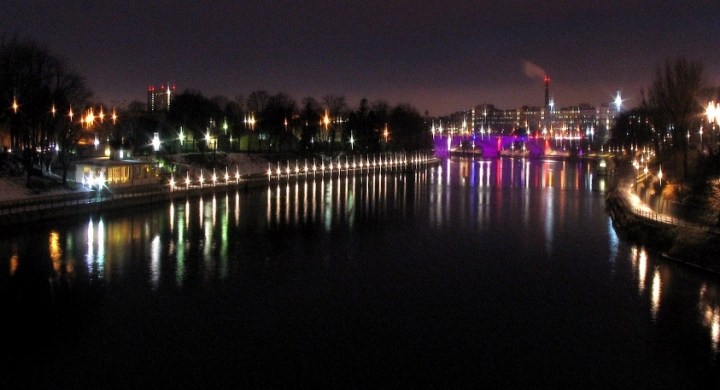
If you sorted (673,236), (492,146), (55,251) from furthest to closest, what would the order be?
(492,146) < (673,236) < (55,251)

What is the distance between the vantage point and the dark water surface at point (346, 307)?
19.6 feet

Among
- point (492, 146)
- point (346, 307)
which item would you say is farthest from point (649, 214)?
point (492, 146)

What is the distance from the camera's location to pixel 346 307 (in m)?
7.87

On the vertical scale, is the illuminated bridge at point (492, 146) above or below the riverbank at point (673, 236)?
above

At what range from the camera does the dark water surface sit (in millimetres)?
5988

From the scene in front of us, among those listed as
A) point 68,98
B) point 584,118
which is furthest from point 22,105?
point 584,118

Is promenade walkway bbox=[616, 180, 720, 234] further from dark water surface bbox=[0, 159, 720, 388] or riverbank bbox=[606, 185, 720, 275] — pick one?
dark water surface bbox=[0, 159, 720, 388]

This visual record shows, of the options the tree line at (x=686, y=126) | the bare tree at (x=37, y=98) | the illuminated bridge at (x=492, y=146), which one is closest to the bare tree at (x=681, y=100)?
the tree line at (x=686, y=126)

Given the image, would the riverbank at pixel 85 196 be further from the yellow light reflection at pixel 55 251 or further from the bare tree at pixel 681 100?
the bare tree at pixel 681 100

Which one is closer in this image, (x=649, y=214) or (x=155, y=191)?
(x=649, y=214)

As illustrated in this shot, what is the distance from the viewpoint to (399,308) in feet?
25.8

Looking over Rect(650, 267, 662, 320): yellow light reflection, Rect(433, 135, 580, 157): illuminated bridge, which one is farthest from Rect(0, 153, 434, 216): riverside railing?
Rect(433, 135, 580, 157): illuminated bridge

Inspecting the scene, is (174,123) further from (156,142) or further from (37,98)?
(37,98)

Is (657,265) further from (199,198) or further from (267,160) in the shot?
(267,160)
